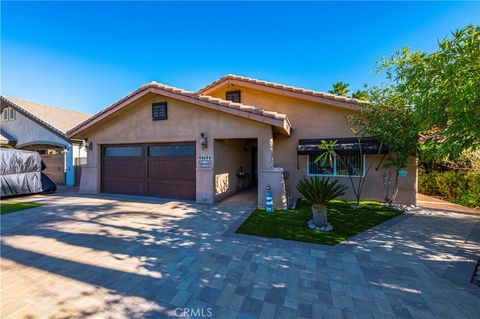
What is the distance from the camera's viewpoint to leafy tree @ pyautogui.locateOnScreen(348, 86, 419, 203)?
7.82 meters

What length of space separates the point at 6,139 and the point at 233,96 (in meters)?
18.8

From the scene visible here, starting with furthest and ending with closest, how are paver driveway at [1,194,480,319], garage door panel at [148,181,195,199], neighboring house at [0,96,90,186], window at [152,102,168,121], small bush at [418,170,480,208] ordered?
A: neighboring house at [0,96,90,186] → window at [152,102,168,121] → garage door panel at [148,181,195,199] → small bush at [418,170,480,208] → paver driveway at [1,194,480,319]

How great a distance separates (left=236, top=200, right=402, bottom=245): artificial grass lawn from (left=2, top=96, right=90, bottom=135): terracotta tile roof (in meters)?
15.8

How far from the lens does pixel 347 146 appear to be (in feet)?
30.7

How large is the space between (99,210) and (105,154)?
4591 millimetres

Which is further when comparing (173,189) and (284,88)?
(284,88)

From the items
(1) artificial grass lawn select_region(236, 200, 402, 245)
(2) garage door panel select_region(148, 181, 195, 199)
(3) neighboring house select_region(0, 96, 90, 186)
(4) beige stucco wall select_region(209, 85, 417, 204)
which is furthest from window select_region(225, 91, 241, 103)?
(3) neighboring house select_region(0, 96, 90, 186)

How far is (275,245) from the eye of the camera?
4.92 m

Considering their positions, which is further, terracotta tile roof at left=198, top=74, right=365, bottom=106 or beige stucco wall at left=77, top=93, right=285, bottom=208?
terracotta tile roof at left=198, top=74, right=365, bottom=106

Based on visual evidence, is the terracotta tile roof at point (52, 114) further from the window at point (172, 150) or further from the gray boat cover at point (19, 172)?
the window at point (172, 150)

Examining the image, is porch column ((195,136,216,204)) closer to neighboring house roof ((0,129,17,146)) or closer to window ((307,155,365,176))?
window ((307,155,365,176))

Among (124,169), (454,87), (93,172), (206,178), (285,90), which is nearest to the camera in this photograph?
(454,87)

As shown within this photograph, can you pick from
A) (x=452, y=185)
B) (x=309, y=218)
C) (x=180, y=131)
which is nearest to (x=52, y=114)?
(x=180, y=131)

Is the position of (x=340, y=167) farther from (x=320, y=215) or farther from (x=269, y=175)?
(x=320, y=215)
